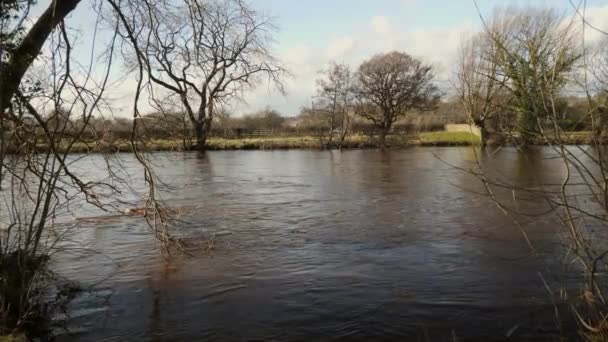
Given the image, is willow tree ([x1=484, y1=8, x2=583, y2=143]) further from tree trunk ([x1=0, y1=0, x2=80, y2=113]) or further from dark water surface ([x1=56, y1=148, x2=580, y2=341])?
tree trunk ([x1=0, y1=0, x2=80, y2=113])

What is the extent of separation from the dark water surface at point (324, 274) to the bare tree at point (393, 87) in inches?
1336

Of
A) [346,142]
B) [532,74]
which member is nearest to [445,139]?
[346,142]

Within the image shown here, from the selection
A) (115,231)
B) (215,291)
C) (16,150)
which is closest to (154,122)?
(16,150)

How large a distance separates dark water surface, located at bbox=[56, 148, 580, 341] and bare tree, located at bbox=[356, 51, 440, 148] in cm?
3393

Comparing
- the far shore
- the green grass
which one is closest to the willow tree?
the far shore

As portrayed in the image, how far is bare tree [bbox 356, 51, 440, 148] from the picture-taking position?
45688 millimetres

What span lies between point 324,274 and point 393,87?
133ft

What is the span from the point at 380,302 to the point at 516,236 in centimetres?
443

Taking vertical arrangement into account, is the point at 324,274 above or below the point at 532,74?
below

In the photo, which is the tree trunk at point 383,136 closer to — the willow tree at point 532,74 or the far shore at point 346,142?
the far shore at point 346,142

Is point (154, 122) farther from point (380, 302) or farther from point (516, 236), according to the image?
point (516, 236)

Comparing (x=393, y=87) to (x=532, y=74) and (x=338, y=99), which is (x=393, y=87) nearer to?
(x=338, y=99)

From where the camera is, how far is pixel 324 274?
727 centimetres

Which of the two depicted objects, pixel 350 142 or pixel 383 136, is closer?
pixel 350 142
